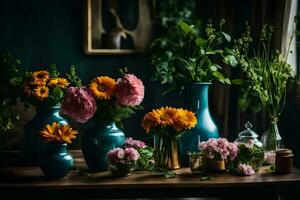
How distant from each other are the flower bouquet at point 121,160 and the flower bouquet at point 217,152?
0.29m

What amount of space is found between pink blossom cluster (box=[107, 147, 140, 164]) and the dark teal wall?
46.3 inches

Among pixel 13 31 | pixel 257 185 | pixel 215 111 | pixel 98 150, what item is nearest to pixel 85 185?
pixel 98 150

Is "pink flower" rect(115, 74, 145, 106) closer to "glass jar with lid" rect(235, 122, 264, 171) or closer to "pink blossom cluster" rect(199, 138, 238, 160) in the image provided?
"pink blossom cluster" rect(199, 138, 238, 160)

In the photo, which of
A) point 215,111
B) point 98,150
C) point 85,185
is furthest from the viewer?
point 215,111

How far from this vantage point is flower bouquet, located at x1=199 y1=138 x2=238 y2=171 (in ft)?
6.79

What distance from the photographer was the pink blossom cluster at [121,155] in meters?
2.02

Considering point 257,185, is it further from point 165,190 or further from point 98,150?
point 98,150

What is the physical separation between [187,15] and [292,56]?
0.73 metres

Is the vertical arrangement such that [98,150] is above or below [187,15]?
below

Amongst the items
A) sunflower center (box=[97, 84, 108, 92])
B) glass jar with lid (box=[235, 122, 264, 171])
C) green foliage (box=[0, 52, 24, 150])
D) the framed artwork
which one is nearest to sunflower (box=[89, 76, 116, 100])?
sunflower center (box=[97, 84, 108, 92])

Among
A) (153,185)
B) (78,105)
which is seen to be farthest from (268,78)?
(78,105)

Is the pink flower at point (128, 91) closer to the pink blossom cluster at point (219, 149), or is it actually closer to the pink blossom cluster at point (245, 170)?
the pink blossom cluster at point (219, 149)

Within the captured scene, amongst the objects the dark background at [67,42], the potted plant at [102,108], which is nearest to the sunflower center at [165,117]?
the potted plant at [102,108]

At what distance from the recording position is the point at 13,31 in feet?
10.2
